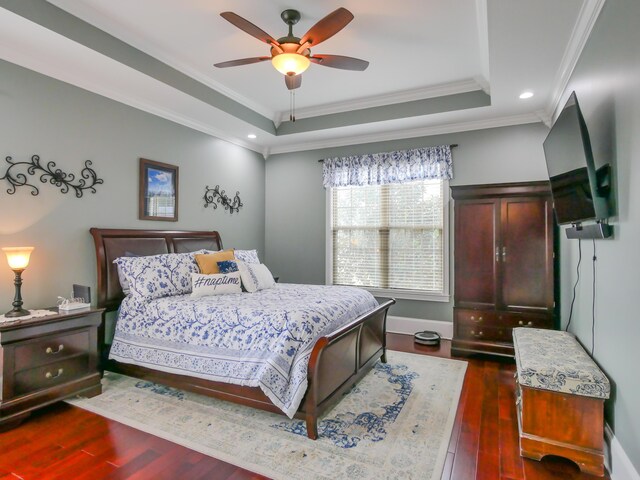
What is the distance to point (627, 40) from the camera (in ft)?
5.92

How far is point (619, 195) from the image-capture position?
1959 mm

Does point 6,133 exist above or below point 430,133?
below

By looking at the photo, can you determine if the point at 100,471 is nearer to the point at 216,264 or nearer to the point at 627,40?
the point at 216,264

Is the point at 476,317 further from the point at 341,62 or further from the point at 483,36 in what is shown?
the point at 341,62

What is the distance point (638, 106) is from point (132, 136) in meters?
4.09

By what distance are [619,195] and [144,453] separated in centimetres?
306

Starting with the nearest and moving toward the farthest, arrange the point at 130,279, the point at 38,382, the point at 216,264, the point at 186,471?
1. the point at 186,471
2. the point at 38,382
3. the point at 130,279
4. the point at 216,264

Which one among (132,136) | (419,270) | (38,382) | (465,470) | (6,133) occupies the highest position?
(132,136)

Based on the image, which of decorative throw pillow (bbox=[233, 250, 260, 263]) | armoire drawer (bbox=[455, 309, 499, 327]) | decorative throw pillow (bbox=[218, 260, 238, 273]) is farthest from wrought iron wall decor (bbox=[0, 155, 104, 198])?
armoire drawer (bbox=[455, 309, 499, 327])

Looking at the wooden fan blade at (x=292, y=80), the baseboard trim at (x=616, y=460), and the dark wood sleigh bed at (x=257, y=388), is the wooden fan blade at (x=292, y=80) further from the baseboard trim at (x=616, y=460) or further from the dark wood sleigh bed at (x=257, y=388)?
the baseboard trim at (x=616, y=460)

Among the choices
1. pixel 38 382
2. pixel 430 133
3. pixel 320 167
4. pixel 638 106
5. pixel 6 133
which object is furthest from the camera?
pixel 320 167

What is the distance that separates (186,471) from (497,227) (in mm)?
3550

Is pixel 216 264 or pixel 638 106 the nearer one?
pixel 638 106

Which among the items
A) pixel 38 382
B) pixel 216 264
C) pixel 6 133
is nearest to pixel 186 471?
pixel 38 382
